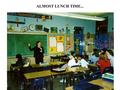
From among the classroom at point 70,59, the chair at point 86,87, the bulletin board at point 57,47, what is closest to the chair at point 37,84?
the classroom at point 70,59

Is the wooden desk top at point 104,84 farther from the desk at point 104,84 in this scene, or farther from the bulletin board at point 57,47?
the bulletin board at point 57,47

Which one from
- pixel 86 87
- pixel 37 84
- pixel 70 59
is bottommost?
pixel 37 84

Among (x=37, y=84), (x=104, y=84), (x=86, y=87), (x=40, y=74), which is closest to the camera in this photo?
(x=86, y=87)

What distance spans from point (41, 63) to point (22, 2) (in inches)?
50.3

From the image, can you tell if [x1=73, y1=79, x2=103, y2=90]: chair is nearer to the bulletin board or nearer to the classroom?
the classroom

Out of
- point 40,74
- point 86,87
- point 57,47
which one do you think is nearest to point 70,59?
point 57,47

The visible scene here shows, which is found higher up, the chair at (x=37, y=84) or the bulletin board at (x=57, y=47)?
the bulletin board at (x=57, y=47)

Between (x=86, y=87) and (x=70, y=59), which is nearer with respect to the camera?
(x=86, y=87)

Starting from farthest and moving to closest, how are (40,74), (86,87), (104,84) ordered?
(40,74) → (104,84) → (86,87)

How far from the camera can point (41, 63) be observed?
2.26 metres

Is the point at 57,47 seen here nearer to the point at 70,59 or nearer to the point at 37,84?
the point at 70,59

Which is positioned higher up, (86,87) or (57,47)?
(57,47)
